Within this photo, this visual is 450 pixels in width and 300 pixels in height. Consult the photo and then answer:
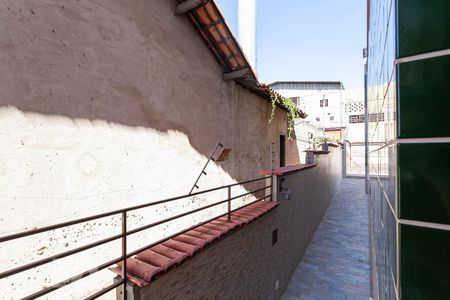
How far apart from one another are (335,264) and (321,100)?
1256 inches

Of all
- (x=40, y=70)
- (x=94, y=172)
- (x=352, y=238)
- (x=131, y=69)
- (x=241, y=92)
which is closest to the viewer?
(x=40, y=70)

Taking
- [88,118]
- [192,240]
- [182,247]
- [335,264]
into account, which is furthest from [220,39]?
[335,264]

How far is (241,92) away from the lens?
6.88 meters

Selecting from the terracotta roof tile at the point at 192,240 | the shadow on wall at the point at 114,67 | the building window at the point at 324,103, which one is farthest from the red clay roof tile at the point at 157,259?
the building window at the point at 324,103

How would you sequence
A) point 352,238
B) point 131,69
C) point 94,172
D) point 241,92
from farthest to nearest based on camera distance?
point 352,238, point 241,92, point 131,69, point 94,172

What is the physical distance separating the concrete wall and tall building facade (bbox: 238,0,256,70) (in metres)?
5.30

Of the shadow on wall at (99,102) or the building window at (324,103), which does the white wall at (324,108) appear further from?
the shadow on wall at (99,102)

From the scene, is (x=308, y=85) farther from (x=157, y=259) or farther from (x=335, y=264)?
(x=157, y=259)

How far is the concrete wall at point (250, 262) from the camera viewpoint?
2863mm

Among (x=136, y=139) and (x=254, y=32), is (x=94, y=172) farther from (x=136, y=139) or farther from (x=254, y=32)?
(x=254, y=32)

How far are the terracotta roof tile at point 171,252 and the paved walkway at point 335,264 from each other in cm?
412

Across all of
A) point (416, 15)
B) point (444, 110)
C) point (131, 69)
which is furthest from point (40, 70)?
point (444, 110)

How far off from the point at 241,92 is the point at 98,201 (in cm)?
511

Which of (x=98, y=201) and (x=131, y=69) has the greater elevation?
(x=131, y=69)
